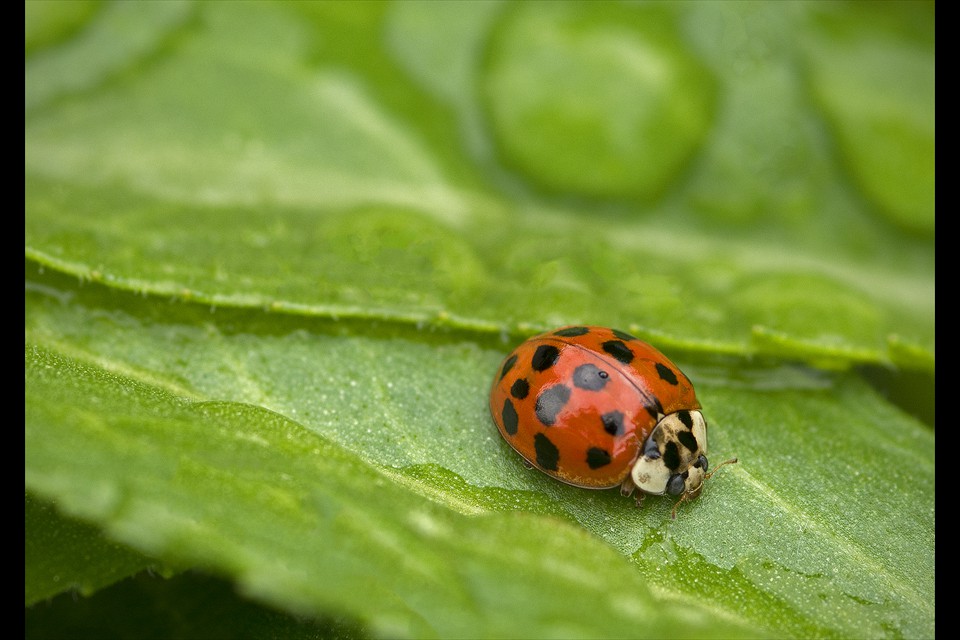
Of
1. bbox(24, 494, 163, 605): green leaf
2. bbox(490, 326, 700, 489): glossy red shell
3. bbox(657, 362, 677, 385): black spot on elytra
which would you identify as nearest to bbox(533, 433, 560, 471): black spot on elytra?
bbox(490, 326, 700, 489): glossy red shell

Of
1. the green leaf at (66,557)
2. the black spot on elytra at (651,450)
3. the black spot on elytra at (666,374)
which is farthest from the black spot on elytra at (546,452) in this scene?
the green leaf at (66,557)

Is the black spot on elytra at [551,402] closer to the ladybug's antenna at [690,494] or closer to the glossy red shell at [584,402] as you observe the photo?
the glossy red shell at [584,402]

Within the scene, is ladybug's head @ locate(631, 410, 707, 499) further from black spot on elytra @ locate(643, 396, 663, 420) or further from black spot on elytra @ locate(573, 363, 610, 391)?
black spot on elytra @ locate(573, 363, 610, 391)

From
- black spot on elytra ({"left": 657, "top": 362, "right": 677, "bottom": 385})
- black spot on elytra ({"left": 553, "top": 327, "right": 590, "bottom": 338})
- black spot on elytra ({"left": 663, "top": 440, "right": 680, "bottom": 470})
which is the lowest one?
black spot on elytra ({"left": 663, "top": 440, "right": 680, "bottom": 470})

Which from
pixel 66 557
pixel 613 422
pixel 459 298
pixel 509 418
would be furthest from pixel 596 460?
pixel 66 557

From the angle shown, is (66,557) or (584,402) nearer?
(66,557)

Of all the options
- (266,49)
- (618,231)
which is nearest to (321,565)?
(618,231)

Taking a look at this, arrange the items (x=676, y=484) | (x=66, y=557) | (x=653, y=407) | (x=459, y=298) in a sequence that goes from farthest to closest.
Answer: (x=459, y=298), (x=653, y=407), (x=676, y=484), (x=66, y=557)

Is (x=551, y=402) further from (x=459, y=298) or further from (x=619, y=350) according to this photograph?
(x=459, y=298)
